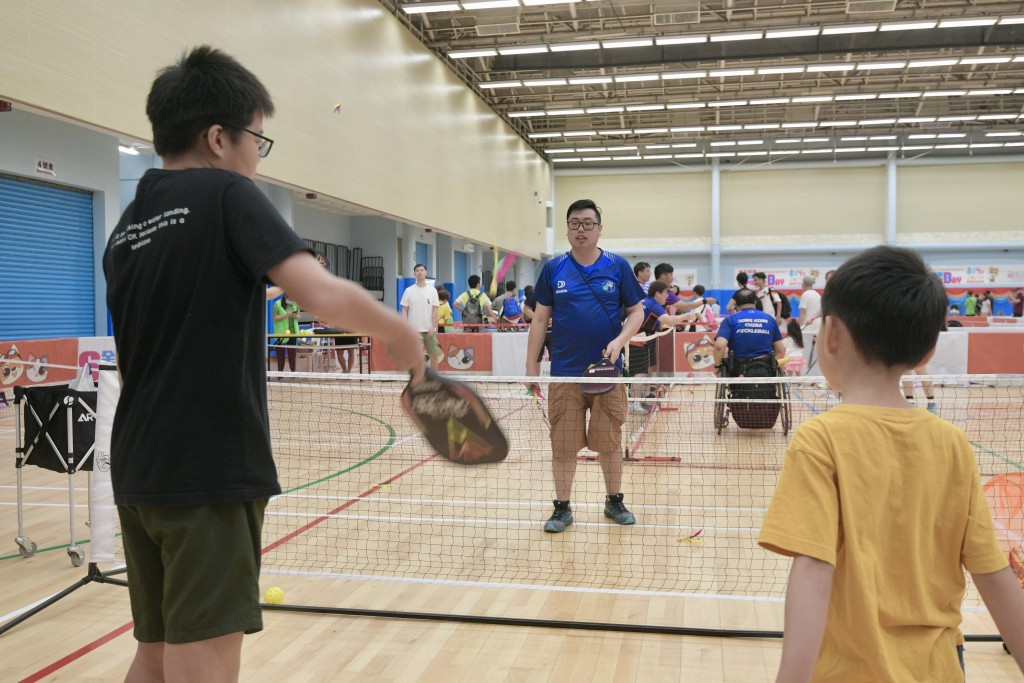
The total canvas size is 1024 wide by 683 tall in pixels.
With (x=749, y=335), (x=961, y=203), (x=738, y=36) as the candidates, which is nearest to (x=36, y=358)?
(x=749, y=335)

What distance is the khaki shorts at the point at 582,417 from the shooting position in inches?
192

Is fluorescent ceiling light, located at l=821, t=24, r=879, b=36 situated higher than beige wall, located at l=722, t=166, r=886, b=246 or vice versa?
fluorescent ceiling light, located at l=821, t=24, r=879, b=36

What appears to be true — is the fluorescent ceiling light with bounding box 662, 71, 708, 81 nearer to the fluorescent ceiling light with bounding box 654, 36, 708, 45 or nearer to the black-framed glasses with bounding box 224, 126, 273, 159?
the fluorescent ceiling light with bounding box 654, 36, 708, 45

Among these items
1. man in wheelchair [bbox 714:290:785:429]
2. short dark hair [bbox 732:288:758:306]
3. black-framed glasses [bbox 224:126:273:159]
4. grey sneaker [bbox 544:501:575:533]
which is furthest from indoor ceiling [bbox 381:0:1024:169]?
black-framed glasses [bbox 224:126:273:159]

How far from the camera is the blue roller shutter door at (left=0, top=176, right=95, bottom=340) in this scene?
10484mm

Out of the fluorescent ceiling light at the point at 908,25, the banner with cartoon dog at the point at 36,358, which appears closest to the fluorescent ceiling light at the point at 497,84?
the fluorescent ceiling light at the point at 908,25

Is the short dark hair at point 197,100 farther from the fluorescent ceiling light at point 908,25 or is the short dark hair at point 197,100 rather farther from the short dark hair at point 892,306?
the fluorescent ceiling light at point 908,25

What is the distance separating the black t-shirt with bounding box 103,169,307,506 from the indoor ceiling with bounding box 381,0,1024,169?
15.6 metres

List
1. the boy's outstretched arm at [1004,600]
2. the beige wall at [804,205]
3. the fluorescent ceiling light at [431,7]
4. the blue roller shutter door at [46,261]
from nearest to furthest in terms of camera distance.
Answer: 1. the boy's outstretched arm at [1004,600]
2. the blue roller shutter door at [46,261]
3. the fluorescent ceiling light at [431,7]
4. the beige wall at [804,205]

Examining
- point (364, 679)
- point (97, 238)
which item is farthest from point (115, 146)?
point (364, 679)

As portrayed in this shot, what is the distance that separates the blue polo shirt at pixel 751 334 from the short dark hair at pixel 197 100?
7.52m

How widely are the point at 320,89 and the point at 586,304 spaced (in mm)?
10858

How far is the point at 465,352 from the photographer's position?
600 inches

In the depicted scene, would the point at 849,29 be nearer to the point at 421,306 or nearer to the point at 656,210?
the point at 421,306
